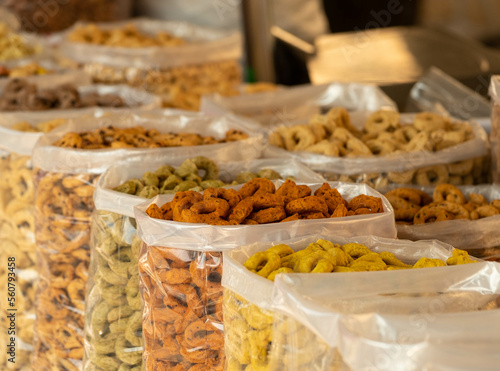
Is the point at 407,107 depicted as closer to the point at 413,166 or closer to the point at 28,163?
the point at 413,166

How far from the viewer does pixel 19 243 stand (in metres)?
1.54

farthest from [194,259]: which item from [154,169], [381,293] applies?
[154,169]

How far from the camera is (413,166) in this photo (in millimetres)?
1435

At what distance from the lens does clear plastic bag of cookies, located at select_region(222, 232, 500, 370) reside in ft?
2.39

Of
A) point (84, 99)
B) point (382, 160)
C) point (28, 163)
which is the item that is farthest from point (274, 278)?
point (84, 99)

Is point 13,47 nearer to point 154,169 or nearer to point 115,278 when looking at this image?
point 154,169

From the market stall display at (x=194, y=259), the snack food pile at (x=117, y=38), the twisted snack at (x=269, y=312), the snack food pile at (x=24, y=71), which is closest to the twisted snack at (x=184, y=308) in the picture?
the market stall display at (x=194, y=259)

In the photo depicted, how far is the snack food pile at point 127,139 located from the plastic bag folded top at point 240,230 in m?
0.44

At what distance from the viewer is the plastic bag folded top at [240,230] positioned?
931 mm

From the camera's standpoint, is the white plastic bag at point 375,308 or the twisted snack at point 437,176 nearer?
the white plastic bag at point 375,308

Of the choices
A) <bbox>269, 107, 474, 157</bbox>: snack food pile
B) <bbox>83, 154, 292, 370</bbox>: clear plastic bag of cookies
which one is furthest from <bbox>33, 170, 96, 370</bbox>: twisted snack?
<bbox>269, 107, 474, 157</bbox>: snack food pile

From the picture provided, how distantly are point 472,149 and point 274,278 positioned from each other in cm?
89

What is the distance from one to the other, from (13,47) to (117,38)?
48 cm

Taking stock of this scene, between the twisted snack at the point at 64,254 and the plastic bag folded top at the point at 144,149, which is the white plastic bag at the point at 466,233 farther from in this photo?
the twisted snack at the point at 64,254
